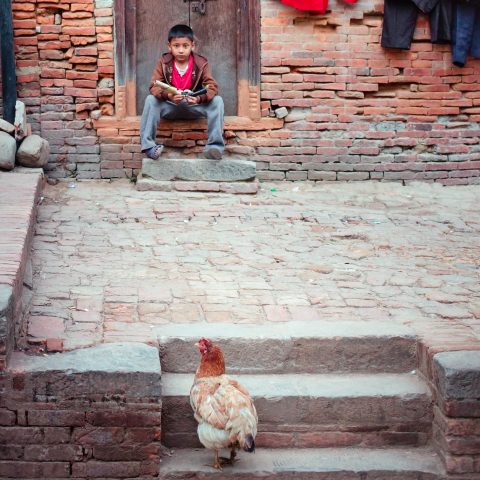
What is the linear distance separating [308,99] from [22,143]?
9.49ft

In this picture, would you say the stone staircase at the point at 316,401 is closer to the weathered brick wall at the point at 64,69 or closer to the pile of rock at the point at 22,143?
the pile of rock at the point at 22,143

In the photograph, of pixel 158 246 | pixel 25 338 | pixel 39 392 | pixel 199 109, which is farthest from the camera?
pixel 199 109

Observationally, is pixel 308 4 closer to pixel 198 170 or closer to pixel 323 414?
pixel 198 170

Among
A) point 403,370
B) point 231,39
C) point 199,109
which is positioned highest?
point 231,39

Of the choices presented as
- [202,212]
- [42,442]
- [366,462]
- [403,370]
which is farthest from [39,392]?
[202,212]

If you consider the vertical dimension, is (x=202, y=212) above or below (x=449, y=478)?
above

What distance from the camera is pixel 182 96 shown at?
29.8 feet

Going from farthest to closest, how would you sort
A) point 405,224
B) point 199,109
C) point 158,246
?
point 199,109 → point 405,224 → point 158,246

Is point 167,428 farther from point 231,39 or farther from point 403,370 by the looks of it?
Result: point 231,39

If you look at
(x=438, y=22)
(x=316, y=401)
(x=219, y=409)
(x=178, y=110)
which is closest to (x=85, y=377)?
(x=219, y=409)

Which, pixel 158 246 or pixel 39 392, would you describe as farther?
pixel 158 246

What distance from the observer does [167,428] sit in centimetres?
501

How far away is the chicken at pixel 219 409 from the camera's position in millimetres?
4453

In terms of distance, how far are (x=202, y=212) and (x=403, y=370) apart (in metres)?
3.36
